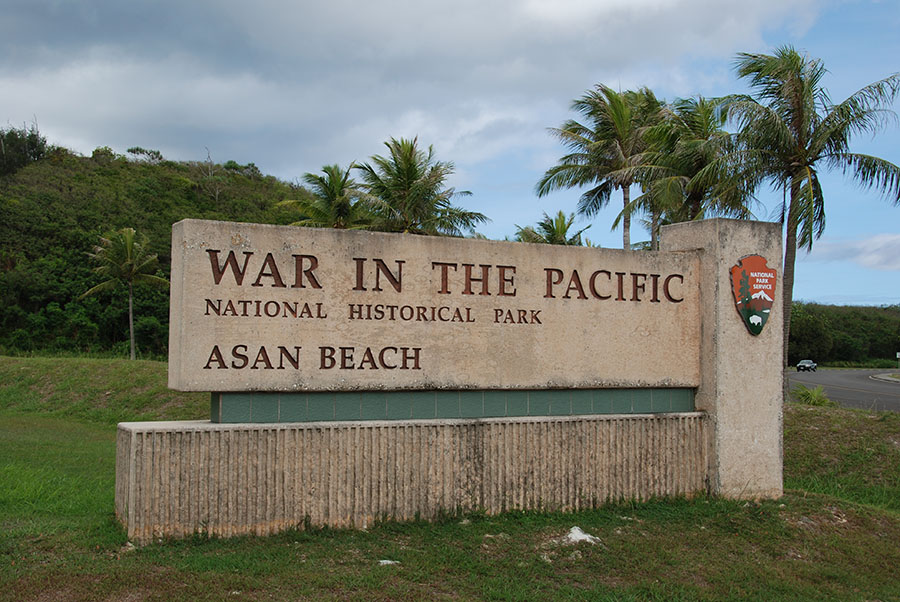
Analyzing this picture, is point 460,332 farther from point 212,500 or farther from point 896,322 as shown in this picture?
point 896,322

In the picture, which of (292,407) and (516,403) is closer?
(292,407)

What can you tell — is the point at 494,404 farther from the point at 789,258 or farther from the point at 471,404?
the point at 789,258

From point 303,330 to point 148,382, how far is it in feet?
53.4

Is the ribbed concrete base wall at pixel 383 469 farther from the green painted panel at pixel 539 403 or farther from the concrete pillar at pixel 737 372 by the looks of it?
the concrete pillar at pixel 737 372

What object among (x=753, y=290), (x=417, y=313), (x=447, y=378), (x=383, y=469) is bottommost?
(x=383, y=469)

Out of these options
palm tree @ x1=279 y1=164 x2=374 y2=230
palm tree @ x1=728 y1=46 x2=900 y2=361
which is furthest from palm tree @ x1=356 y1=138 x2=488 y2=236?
palm tree @ x1=728 y1=46 x2=900 y2=361

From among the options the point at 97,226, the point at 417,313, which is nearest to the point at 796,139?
the point at 417,313

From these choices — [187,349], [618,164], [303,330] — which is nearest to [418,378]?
[303,330]

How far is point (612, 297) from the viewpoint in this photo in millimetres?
8414

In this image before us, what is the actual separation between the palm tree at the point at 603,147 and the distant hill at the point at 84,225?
2070cm

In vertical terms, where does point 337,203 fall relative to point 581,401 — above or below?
above

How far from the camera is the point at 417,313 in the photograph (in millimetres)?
7582

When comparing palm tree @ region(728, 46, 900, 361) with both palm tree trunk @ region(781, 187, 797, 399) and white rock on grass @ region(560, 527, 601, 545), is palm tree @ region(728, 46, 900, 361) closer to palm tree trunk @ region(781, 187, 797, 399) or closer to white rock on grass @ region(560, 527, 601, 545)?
palm tree trunk @ region(781, 187, 797, 399)

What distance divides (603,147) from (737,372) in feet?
65.7
